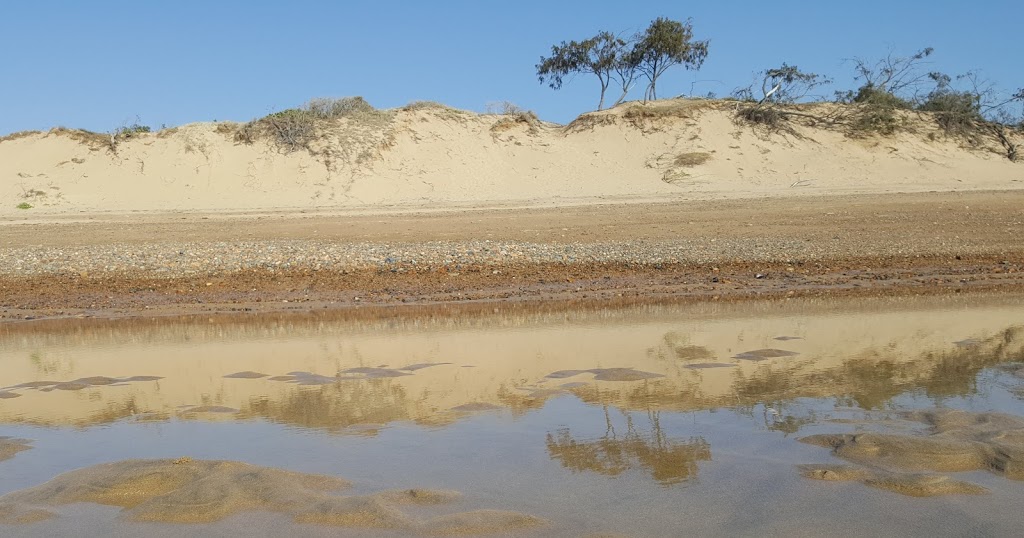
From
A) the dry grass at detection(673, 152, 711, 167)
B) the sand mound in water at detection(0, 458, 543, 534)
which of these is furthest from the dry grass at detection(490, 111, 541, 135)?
the sand mound in water at detection(0, 458, 543, 534)

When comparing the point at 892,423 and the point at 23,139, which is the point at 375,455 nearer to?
the point at 892,423

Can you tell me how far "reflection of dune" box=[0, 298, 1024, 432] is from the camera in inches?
239

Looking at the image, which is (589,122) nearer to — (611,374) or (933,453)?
(611,374)

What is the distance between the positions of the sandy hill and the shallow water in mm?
17838

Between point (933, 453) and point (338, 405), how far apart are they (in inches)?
146

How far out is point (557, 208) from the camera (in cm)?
2384

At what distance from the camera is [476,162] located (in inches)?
1315

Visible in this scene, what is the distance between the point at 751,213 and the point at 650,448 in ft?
53.8

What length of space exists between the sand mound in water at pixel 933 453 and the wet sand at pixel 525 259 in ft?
21.6

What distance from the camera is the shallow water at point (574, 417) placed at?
154 inches

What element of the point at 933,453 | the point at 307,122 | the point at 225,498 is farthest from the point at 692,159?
the point at 225,498

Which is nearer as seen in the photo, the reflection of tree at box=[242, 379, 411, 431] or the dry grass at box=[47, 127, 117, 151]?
the reflection of tree at box=[242, 379, 411, 431]

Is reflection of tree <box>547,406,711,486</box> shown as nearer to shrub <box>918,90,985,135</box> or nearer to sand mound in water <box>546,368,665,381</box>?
sand mound in water <box>546,368,665,381</box>

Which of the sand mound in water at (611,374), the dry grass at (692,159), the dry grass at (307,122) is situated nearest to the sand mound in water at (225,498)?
the sand mound in water at (611,374)
